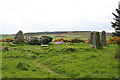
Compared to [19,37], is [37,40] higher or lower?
lower

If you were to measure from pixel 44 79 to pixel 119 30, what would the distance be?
5064cm

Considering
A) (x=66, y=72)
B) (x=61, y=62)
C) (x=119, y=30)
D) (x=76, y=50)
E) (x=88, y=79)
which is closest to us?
(x=88, y=79)

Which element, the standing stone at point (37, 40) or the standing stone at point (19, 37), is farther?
the standing stone at point (19, 37)

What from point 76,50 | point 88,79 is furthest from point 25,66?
point 76,50

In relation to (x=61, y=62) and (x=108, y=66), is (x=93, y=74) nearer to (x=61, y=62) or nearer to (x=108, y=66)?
(x=108, y=66)

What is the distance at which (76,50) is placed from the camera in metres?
28.6

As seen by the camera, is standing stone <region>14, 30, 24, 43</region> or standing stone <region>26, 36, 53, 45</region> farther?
standing stone <region>14, 30, 24, 43</region>

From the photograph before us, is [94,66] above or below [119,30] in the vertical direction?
below

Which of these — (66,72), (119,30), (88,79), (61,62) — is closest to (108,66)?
(88,79)

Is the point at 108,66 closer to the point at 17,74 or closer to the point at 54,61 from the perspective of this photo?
the point at 54,61

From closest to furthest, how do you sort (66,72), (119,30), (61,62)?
(66,72) < (61,62) < (119,30)

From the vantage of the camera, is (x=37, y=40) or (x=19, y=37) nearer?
(x=37, y=40)

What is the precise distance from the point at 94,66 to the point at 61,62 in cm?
573

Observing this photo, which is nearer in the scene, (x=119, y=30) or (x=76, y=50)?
(x=76, y=50)
